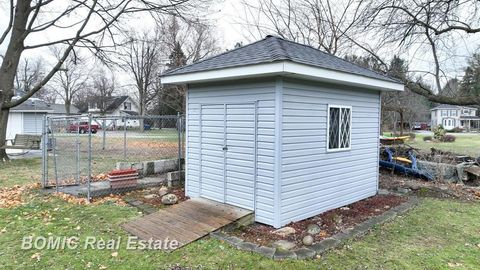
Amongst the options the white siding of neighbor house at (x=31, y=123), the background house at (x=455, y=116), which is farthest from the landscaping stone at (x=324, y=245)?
the background house at (x=455, y=116)

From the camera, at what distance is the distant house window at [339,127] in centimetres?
554

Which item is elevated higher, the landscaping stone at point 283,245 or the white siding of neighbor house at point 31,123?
the white siding of neighbor house at point 31,123

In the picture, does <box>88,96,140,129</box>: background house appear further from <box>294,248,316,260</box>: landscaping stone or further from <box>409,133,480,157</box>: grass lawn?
<box>294,248,316,260</box>: landscaping stone

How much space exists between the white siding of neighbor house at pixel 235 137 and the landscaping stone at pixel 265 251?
86cm

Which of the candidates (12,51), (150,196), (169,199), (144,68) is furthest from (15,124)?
(169,199)

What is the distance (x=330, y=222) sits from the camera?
5012 mm

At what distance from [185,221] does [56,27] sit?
34.8 feet

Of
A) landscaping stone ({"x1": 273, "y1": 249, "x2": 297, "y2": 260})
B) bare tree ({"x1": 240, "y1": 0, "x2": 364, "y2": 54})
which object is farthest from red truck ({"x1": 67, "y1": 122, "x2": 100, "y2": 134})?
bare tree ({"x1": 240, "y1": 0, "x2": 364, "y2": 54})

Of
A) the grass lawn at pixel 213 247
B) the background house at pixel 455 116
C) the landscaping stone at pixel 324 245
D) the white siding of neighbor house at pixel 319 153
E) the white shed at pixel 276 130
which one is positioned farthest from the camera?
the background house at pixel 455 116

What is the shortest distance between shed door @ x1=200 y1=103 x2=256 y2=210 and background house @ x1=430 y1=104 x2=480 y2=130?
5674 centimetres

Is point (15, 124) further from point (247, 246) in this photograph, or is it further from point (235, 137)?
point (247, 246)

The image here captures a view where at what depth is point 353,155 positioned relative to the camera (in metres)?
6.19

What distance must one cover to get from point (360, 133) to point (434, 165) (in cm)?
407

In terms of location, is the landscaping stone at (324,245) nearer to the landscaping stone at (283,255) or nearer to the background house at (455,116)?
the landscaping stone at (283,255)
